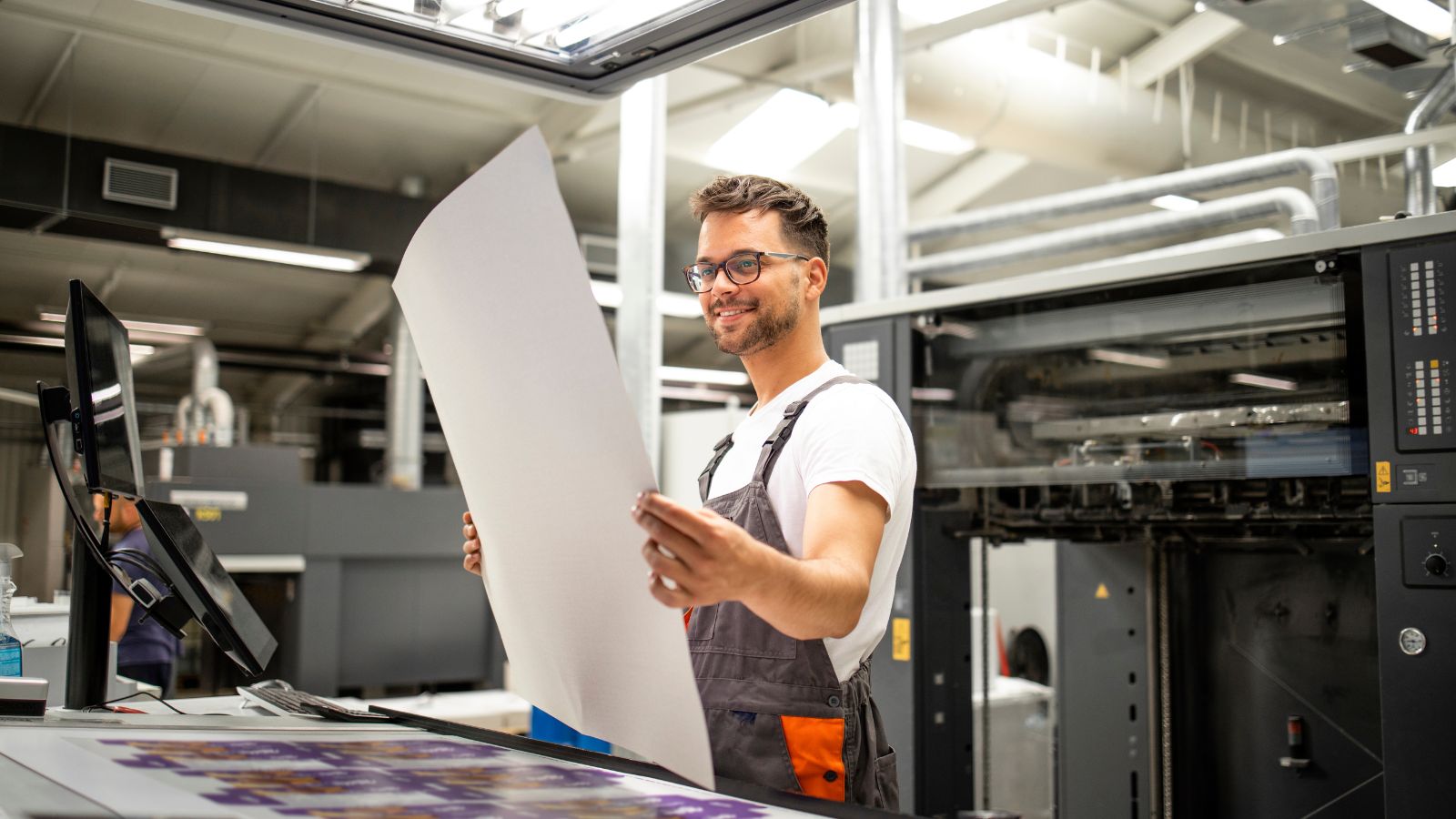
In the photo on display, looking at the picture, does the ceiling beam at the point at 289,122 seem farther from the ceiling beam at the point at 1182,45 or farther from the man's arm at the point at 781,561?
the man's arm at the point at 781,561

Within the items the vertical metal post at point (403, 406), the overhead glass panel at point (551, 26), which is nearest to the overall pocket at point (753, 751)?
the overhead glass panel at point (551, 26)

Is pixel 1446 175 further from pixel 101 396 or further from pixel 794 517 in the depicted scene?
pixel 101 396

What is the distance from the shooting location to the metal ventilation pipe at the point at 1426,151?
340cm

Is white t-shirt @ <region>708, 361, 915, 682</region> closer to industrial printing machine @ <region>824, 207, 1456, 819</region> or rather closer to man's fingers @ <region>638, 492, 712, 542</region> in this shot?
man's fingers @ <region>638, 492, 712, 542</region>

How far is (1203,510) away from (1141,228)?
974 mm

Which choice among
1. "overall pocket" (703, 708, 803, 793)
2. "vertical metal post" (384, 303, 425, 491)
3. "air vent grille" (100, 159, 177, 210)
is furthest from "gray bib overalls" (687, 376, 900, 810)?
"vertical metal post" (384, 303, 425, 491)

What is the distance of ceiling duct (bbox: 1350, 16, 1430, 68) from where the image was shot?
3412mm

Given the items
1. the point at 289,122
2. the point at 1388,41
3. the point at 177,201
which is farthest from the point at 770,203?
the point at 289,122

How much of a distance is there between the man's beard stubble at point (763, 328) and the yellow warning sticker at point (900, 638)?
65.0 inches

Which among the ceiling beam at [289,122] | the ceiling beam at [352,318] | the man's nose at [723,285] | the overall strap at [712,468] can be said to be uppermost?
the ceiling beam at [289,122]

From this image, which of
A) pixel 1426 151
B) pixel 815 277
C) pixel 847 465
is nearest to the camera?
pixel 847 465

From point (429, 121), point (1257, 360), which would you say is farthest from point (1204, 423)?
point (429, 121)

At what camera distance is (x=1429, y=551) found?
76.9 inches

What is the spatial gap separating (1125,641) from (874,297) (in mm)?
1250
